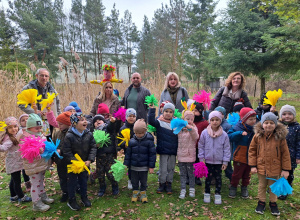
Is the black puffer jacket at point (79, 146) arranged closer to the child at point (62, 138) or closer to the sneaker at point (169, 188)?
the child at point (62, 138)

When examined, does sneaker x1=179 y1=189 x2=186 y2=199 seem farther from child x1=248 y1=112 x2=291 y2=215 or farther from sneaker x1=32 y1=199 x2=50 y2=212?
sneaker x1=32 y1=199 x2=50 y2=212

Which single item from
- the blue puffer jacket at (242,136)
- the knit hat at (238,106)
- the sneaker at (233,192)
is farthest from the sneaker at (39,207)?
the knit hat at (238,106)

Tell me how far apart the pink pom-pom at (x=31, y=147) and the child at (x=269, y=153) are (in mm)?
3159

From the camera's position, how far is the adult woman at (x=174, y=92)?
3910 mm

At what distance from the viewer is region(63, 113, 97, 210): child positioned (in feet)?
9.32

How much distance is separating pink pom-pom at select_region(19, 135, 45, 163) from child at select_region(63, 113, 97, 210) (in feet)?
1.15

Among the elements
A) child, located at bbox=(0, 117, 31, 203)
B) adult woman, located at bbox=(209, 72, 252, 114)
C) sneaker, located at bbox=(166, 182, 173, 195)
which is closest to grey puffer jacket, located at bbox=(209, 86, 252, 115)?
adult woman, located at bbox=(209, 72, 252, 114)

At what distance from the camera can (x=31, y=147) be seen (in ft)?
8.63

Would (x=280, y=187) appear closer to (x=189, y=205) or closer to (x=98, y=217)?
(x=189, y=205)

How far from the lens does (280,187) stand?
2.53 m

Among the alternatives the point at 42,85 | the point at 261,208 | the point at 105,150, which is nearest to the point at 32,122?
the point at 42,85

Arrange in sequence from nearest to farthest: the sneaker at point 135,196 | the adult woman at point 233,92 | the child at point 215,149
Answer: the child at point 215,149 → the sneaker at point 135,196 → the adult woman at point 233,92

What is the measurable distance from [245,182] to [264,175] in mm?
578

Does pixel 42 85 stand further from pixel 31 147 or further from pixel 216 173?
pixel 216 173
